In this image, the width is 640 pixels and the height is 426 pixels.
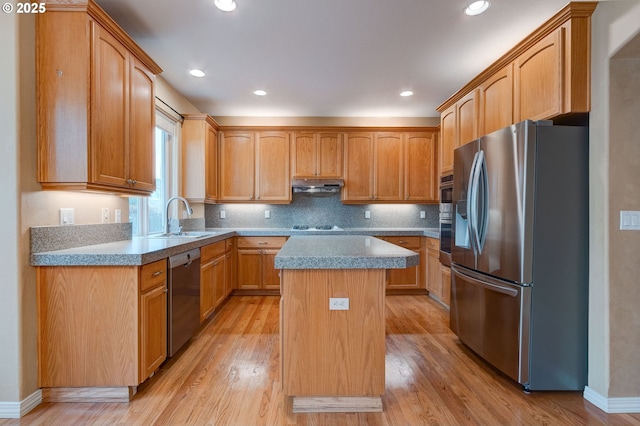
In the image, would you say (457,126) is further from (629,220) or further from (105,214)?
(105,214)

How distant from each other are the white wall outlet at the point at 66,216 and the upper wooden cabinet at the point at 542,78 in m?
3.30

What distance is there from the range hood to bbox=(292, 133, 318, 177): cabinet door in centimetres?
15

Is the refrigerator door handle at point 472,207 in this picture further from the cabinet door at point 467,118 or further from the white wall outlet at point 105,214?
the white wall outlet at point 105,214

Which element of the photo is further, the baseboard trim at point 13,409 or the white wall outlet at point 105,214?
the white wall outlet at point 105,214

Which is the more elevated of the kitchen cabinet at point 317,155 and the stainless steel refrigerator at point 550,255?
the kitchen cabinet at point 317,155

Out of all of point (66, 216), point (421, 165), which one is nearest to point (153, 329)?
point (66, 216)

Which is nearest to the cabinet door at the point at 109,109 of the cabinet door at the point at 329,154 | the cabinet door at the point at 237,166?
the cabinet door at the point at 237,166

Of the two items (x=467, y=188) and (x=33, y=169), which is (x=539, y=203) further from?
(x=33, y=169)

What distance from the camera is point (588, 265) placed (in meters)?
1.92

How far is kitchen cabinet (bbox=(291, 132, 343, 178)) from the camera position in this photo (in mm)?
4371

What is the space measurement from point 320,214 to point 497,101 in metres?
2.81

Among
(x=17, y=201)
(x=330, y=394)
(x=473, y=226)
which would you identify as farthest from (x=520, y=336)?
(x=17, y=201)

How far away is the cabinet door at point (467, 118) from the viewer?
109 inches

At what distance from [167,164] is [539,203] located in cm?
375
